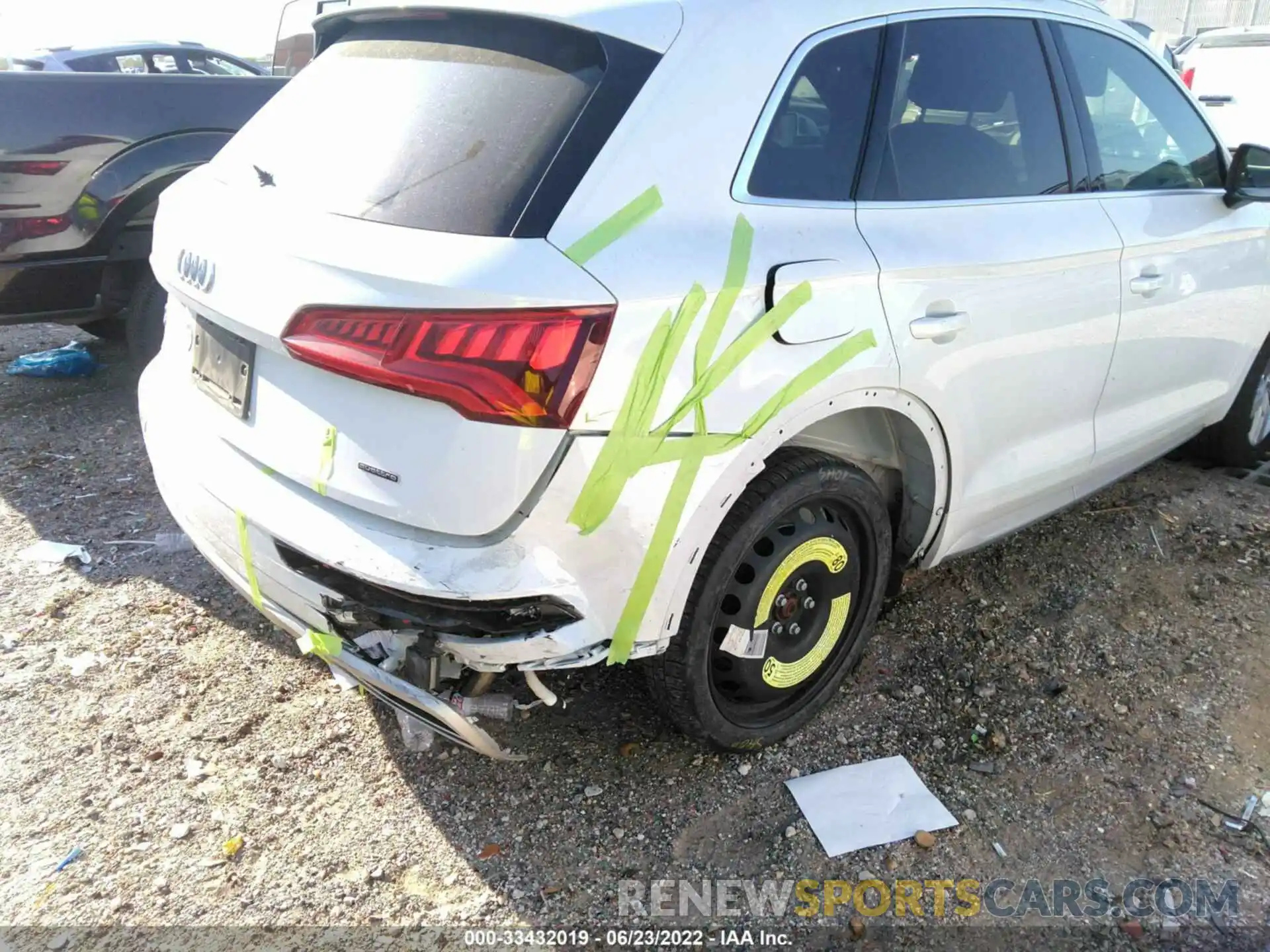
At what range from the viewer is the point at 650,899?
88.0 inches

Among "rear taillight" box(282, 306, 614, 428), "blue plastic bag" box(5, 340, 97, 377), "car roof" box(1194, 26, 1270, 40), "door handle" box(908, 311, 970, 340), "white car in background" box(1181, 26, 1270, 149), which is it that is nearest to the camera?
"rear taillight" box(282, 306, 614, 428)

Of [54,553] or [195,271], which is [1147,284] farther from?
[54,553]

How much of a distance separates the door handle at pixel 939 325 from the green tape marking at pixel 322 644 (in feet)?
5.07

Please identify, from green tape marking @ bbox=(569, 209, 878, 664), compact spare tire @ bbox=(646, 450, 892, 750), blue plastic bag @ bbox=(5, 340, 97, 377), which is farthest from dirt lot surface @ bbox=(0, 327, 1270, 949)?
blue plastic bag @ bbox=(5, 340, 97, 377)

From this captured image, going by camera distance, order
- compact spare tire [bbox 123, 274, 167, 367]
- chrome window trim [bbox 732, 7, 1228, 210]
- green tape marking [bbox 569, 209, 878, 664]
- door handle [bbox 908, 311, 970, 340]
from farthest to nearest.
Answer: compact spare tire [bbox 123, 274, 167, 367]
door handle [bbox 908, 311, 970, 340]
chrome window trim [bbox 732, 7, 1228, 210]
green tape marking [bbox 569, 209, 878, 664]

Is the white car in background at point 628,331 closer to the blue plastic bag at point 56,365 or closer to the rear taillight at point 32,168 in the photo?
the rear taillight at point 32,168

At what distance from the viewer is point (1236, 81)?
9.05 metres

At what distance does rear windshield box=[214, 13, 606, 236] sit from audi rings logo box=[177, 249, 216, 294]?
0.23 metres

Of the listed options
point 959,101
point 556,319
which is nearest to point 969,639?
point 959,101

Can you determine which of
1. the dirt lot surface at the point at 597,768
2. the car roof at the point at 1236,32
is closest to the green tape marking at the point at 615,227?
the dirt lot surface at the point at 597,768

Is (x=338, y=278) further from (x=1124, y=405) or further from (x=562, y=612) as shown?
(x=1124, y=405)

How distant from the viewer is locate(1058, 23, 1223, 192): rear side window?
9.83 feet

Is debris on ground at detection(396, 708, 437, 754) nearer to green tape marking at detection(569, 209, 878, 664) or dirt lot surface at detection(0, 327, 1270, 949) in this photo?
dirt lot surface at detection(0, 327, 1270, 949)

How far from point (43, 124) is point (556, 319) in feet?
11.6
